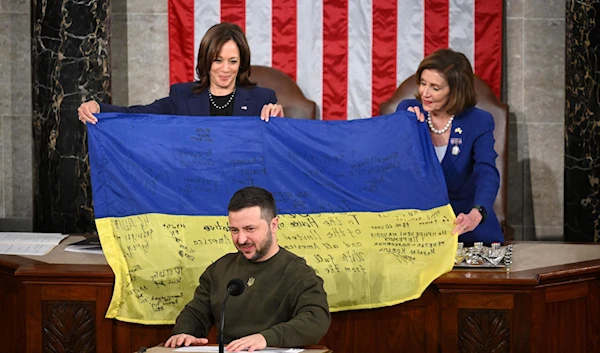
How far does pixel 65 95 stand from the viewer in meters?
6.98

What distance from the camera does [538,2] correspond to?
741 cm

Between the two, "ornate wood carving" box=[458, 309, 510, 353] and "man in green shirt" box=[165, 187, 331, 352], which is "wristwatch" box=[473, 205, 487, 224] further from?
"man in green shirt" box=[165, 187, 331, 352]

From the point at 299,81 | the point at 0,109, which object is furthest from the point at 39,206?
the point at 299,81

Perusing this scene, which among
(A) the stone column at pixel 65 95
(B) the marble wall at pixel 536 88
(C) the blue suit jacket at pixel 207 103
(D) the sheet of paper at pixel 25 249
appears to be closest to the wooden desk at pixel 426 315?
(D) the sheet of paper at pixel 25 249

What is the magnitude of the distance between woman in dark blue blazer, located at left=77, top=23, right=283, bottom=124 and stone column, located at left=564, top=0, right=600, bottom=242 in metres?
2.67

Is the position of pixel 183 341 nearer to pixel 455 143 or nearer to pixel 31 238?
pixel 455 143

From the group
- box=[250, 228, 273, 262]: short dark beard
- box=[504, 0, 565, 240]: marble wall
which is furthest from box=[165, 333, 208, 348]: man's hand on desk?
box=[504, 0, 565, 240]: marble wall

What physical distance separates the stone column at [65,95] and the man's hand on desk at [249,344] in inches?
157

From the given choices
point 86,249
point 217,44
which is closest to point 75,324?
point 86,249

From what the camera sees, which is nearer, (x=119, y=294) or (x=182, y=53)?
(x=119, y=294)

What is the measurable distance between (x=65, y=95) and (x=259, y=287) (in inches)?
151

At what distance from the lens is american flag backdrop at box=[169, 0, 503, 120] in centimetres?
727

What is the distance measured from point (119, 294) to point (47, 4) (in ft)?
10.3

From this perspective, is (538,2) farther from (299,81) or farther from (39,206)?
(39,206)
